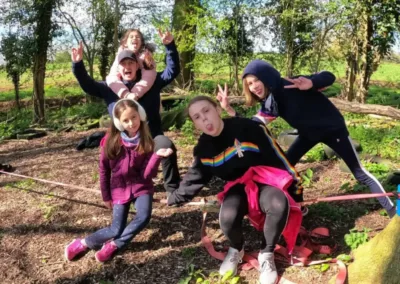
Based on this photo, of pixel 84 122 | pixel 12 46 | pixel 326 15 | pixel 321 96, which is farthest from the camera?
pixel 12 46

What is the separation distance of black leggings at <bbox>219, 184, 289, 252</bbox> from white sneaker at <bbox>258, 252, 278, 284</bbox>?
0.15 feet

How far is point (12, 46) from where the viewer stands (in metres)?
13.2

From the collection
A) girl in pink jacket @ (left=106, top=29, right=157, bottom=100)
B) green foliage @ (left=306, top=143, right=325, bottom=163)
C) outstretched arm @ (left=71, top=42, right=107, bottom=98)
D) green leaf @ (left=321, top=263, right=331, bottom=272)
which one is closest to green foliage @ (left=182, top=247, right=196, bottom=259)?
green leaf @ (left=321, top=263, right=331, bottom=272)

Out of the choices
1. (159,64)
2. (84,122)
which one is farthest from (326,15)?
(84,122)

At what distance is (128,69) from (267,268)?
6.89 ft

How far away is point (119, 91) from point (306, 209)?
1.92 m

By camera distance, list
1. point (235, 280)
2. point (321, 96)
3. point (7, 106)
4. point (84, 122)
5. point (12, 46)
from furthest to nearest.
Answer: point (7, 106) → point (12, 46) → point (84, 122) → point (321, 96) → point (235, 280)

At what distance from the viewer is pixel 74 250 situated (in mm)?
3090

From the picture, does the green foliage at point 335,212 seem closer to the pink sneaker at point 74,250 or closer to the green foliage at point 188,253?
the green foliage at point 188,253

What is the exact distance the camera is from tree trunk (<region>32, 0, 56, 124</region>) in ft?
41.7

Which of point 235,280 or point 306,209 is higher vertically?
point 306,209

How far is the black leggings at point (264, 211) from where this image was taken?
2607mm

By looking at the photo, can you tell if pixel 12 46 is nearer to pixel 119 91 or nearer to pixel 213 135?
pixel 119 91

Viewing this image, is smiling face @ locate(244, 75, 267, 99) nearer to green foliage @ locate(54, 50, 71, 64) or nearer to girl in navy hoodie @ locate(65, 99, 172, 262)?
girl in navy hoodie @ locate(65, 99, 172, 262)
